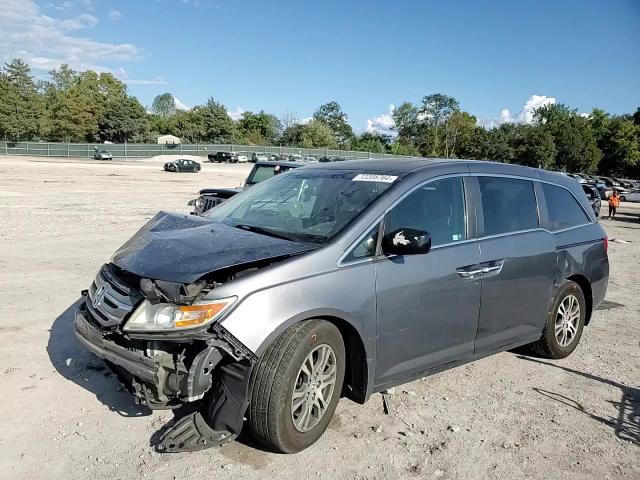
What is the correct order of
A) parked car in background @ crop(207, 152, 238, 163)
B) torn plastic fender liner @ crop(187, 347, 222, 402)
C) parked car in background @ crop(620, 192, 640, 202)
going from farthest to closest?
parked car in background @ crop(207, 152, 238, 163), parked car in background @ crop(620, 192, 640, 202), torn plastic fender liner @ crop(187, 347, 222, 402)

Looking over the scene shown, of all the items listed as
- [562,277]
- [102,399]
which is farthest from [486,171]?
[102,399]

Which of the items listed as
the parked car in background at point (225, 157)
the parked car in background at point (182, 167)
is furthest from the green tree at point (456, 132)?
the parked car in background at point (182, 167)

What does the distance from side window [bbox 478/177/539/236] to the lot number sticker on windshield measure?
0.90 metres

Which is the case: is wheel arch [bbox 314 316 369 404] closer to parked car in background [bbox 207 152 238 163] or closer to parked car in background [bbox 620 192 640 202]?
parked car in background [bbox 620 192 640 202]

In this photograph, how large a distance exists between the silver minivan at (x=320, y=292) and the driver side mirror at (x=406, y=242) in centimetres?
1

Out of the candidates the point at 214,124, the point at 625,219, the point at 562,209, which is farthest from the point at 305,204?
the point at 214,124

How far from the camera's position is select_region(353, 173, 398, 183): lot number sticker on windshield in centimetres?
393

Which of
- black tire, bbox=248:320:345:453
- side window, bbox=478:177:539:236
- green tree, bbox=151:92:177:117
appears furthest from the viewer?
green tree, bbox=151:92:177:117

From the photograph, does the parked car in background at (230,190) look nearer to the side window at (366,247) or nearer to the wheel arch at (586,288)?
the wheel arch at (586,288)

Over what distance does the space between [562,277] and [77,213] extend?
1296 centimetres

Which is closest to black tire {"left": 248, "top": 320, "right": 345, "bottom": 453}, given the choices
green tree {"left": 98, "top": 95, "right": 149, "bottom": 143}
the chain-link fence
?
the chain-link fence

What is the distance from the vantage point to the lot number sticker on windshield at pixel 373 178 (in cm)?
393

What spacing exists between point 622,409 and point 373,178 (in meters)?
2.65

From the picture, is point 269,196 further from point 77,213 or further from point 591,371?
point 77,213
